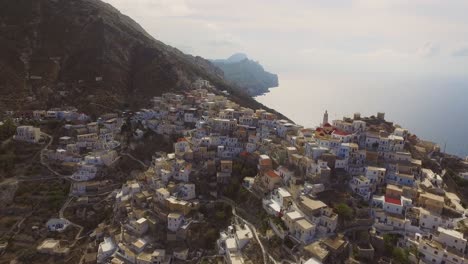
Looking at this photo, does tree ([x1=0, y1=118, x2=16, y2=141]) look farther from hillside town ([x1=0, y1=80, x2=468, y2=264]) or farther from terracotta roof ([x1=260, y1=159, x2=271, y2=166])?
terracotta roof ([x1=260, y1=159, x2=271, y2=166])

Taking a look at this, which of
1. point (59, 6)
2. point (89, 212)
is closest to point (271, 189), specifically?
point (89, 212)

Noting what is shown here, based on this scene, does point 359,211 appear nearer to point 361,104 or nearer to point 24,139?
point 24,139

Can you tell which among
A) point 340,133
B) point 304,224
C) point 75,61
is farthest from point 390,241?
point 75,61

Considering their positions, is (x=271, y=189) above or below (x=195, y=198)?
above

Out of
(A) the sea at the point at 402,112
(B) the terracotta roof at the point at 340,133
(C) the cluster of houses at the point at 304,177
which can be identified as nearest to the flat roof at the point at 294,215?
(C) the cluster of houses at the point at 304,177

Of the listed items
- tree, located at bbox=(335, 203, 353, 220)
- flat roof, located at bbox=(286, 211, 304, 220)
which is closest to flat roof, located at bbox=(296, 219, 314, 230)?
flat roof, located at bbox=(286, 211, 304, 220)

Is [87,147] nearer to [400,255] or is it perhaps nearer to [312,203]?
[312,203]
